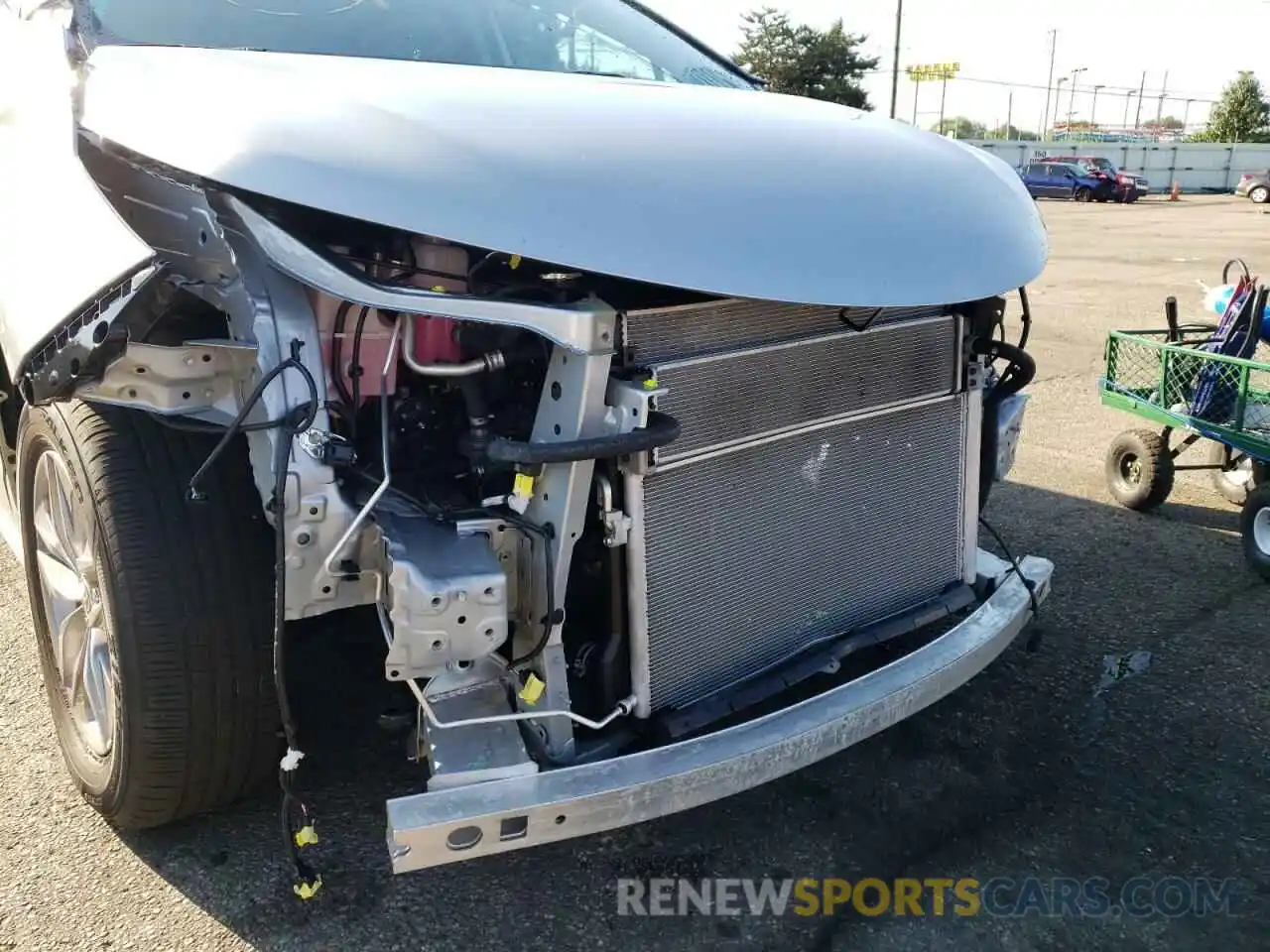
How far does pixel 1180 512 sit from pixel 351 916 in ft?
13.5

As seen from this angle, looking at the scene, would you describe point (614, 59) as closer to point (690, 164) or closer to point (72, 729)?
point (690, 164)

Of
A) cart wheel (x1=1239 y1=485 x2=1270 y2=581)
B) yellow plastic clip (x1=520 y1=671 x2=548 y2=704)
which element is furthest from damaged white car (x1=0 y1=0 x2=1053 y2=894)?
cart wheel (x1=1239 y1=485 x2=1270 y2=581)

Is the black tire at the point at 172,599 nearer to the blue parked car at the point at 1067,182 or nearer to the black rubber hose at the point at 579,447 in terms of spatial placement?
the black rubber hose at the point at 579,447

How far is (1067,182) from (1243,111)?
24.0 meters

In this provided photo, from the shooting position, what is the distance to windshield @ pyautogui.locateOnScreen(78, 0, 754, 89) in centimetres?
270

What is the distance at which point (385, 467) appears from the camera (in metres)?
2.11

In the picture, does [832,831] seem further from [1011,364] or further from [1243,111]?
[1243,111]

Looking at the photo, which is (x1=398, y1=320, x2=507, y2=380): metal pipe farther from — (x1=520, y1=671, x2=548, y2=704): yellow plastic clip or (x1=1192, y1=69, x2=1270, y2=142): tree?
(x1=1192, y1=69, x2=1270, y2=142): tree

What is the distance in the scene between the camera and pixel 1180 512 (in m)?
4.92

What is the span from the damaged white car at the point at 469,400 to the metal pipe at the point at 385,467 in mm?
18

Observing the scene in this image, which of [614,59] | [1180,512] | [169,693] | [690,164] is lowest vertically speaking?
[1180,512]

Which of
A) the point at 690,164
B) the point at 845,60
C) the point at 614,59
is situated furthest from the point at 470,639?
the point at 845,60

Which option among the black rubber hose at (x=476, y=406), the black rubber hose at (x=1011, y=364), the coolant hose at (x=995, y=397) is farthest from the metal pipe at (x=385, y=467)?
the coolant hose at (x=995, y=397)

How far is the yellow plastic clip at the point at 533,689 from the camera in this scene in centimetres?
224
